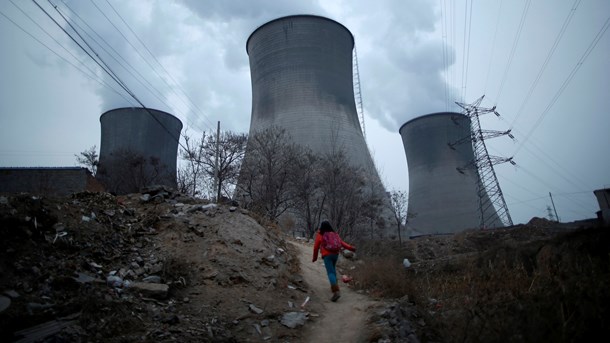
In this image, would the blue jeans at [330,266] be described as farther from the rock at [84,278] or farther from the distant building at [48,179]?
the distant building at [48,179]

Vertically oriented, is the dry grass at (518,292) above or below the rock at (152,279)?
below

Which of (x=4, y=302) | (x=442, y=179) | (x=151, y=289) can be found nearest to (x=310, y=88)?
(x=442, y=179)

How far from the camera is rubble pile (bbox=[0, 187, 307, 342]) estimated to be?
265 centimetres

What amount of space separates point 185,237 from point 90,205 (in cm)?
118

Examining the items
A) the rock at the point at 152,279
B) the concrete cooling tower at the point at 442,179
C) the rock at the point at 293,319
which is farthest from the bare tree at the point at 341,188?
the rock at the point at 152,279

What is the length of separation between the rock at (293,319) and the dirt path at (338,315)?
79mm

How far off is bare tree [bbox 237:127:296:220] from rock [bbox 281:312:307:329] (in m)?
7.51

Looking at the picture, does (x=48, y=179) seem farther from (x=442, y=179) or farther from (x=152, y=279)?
(x=442, y=179)

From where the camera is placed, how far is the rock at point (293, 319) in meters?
3.40

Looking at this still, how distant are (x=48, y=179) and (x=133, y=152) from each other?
4.50 meters

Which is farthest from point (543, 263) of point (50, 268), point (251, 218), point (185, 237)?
point (50, 268)

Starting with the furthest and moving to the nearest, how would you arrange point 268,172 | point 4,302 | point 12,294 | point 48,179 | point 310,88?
1. point 310,88
2. point 268,172
3. point 48,179
4. point 12,294
5. point 4,302

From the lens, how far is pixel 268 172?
11648 millimetres

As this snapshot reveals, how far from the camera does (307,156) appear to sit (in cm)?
1248
